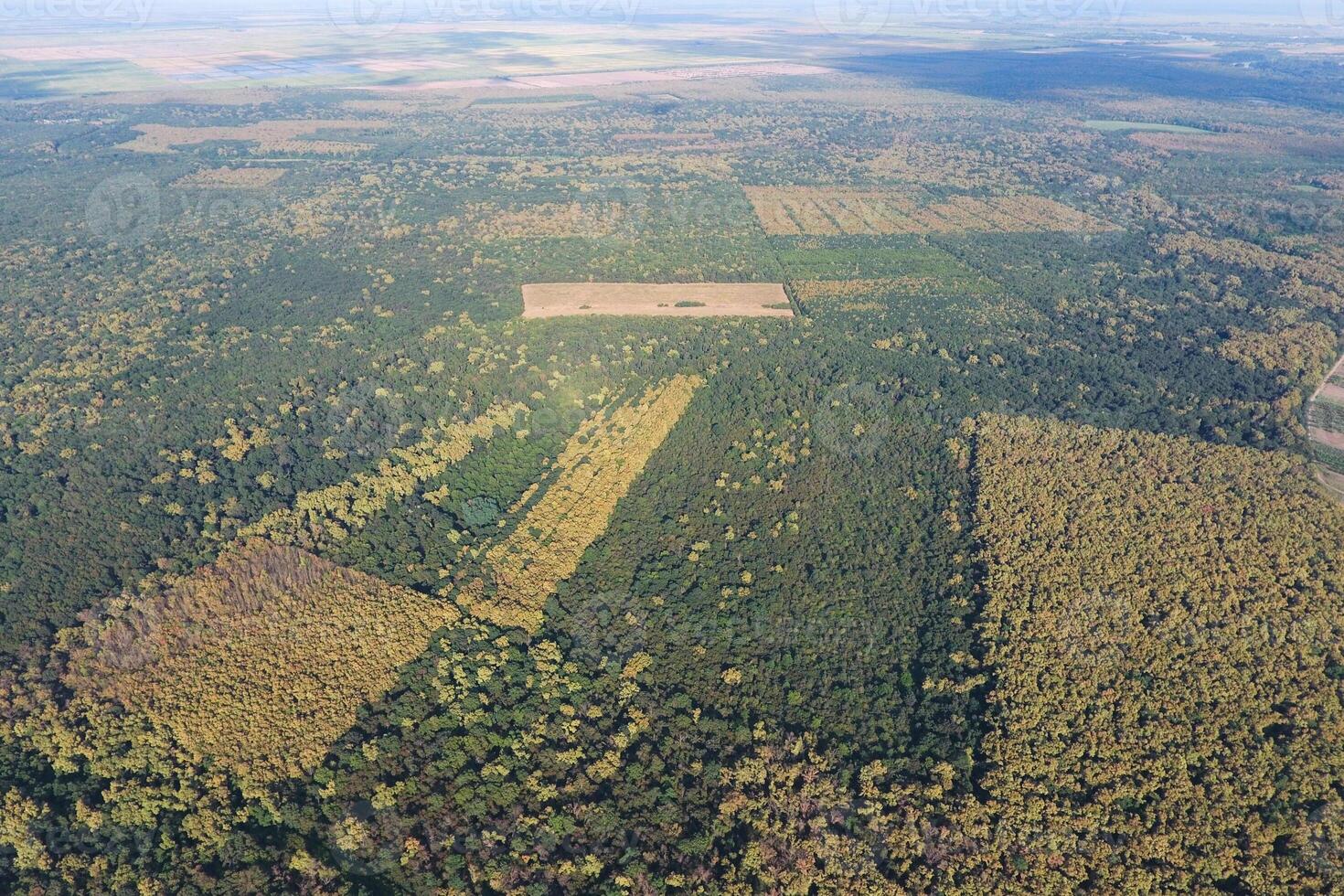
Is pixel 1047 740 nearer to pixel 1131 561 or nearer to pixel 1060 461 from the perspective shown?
pixel 1131 561

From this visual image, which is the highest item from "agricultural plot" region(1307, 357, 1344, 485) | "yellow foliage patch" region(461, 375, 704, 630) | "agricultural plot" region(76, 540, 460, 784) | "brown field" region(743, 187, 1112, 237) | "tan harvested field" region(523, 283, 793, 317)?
"brown field" region(743, 187, 1112, 237)

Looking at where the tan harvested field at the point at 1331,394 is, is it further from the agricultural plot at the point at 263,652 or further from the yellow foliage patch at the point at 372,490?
the agricultural plot at the point at 263,652

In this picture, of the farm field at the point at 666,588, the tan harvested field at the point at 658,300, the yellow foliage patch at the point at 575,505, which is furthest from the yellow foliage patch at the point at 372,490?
the tan harvested field at the point at 658,300

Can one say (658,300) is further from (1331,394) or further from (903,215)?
(1331,394)

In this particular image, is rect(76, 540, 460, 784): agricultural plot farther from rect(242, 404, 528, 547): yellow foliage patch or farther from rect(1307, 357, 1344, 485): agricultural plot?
rect(1307, 357, 1344, 485): agricultural plot

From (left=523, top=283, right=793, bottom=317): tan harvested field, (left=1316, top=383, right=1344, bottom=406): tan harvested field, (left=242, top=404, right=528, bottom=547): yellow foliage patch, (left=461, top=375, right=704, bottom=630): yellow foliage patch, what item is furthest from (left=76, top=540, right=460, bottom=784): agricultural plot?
(left=1316, top=383, right=1344, bottom=406): tan harvested field

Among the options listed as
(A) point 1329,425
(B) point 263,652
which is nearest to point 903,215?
(A) point 1329,425

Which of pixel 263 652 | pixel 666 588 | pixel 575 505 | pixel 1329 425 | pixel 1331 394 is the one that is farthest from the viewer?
pixel 1331 394
